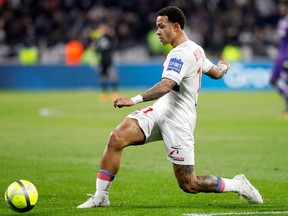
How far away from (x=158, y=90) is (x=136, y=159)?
5.12 m

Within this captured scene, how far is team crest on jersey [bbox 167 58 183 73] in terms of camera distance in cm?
806

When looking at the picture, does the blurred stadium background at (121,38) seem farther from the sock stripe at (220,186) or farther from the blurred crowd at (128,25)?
the sock stripe at (220,186)

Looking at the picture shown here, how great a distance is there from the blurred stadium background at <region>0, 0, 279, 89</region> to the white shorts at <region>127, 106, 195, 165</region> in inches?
921

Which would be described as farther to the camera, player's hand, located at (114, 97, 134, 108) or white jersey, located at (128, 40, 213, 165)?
white jersey, located at (128, 40, 213, 165)

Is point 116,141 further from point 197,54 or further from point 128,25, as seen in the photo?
point 128,25

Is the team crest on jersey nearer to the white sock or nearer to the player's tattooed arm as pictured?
the player's tattooed arm

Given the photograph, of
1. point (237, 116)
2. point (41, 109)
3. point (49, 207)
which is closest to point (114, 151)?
point (49, 207)

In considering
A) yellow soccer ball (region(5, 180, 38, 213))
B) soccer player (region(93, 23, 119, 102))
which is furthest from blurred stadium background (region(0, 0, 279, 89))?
yellow soccer ball (region(5, 180, 38, 213))

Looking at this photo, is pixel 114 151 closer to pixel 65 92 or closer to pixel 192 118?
pixel 192 118

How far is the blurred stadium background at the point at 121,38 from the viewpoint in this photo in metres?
32.5

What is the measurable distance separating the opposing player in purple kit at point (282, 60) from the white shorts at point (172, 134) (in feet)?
35.7

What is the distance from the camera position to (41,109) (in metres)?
23.2

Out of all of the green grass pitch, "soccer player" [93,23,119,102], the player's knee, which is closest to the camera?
the player's knee

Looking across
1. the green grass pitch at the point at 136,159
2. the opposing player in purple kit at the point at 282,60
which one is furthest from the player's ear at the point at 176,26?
the opposing player in purple kit at the point at 282,60
